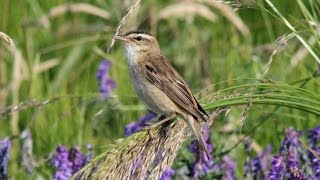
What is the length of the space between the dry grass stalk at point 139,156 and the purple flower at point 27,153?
5.57ft

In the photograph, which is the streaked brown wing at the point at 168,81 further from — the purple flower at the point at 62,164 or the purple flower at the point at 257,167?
the purple flower at the point at 62,164

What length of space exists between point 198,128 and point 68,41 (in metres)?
4.49

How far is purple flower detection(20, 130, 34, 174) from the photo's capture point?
6297 mm

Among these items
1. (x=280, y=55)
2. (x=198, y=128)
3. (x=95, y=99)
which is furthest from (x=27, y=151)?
(x=280, y=55)

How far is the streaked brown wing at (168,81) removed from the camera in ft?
19.0

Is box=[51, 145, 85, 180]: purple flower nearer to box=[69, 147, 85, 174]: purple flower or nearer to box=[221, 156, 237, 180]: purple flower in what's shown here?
box=[69, 147, 85, 174]: purple flower

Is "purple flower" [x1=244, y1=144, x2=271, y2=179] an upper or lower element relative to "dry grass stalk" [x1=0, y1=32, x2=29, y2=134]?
lower

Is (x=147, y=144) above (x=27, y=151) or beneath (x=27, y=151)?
beneath

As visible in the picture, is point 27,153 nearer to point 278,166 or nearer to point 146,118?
point 146,118

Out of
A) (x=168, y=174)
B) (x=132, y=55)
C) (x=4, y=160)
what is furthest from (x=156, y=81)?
(x=4, y=160)

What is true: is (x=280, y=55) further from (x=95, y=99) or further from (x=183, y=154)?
(x=183, y=154)

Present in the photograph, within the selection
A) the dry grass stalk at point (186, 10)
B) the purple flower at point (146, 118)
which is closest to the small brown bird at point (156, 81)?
the purple flower at point (146, 118)

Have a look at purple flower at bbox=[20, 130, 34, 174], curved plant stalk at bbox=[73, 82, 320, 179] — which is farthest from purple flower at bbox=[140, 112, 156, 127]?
curved plant stalk at bbox=[73, 82, 320, 179]

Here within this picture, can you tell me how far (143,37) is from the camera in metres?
6.61
